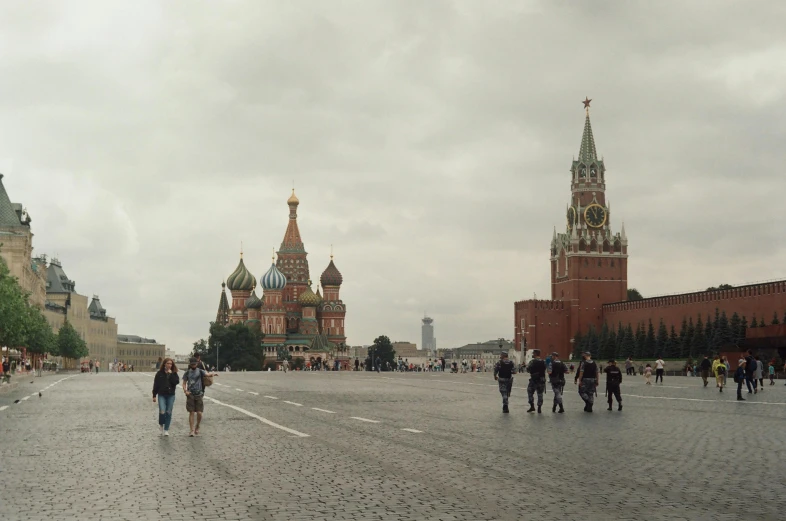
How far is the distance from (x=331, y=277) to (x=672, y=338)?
2756 inches

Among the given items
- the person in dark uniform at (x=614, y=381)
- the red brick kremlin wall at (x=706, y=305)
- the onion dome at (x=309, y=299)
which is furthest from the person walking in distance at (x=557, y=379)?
the onion dome at (x=309, y=299)

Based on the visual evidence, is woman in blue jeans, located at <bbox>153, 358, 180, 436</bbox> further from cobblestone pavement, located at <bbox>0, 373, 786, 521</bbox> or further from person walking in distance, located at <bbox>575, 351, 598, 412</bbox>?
person walking in distance, located at <bbox>575, 351, 598, 412</bbox>

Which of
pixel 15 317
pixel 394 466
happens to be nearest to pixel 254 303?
pixel 15 317

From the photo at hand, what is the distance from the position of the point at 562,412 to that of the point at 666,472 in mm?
11385

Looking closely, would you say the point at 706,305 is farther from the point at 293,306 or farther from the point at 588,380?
the point at 588,380

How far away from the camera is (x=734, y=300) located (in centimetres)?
9219

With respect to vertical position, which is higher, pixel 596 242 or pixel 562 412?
pixel 596 242

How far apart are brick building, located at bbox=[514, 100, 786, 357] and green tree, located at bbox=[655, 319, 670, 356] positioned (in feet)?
61.5

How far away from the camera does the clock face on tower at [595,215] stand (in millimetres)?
137625

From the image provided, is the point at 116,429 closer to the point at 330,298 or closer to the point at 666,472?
the point at 666,472

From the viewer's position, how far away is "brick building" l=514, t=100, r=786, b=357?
5177 inches

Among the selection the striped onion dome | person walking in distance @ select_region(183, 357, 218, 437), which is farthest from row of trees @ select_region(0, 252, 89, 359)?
the striped onion dome

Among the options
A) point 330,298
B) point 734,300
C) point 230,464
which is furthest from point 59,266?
point 230,464

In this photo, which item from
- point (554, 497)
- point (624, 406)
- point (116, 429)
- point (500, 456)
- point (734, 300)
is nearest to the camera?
Answer: point (554, 497)
